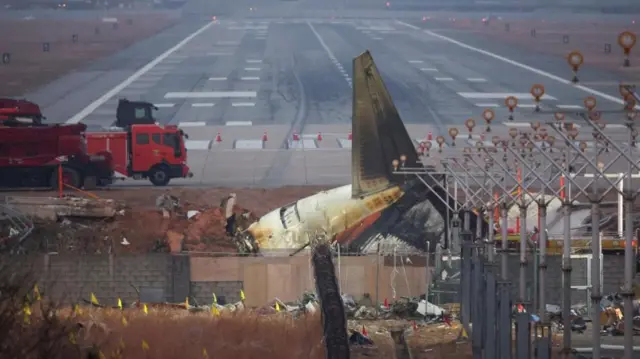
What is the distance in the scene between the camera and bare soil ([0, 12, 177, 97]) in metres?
98.1

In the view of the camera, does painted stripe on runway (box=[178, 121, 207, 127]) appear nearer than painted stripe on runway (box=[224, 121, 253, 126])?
Yes

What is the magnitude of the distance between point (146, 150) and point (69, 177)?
3427mm

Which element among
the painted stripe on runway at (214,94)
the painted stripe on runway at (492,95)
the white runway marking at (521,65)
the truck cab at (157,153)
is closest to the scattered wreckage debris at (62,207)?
the truck cab at (157,153)

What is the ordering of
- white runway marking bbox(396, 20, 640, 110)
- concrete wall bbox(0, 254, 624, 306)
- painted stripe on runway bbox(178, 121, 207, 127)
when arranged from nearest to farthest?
concrete wall bbox(0, 254, 624, 306) < painted stripe on runway bbox(178, 121, 207, 127) < white runway marking bbox(396, 20, 640, 110)

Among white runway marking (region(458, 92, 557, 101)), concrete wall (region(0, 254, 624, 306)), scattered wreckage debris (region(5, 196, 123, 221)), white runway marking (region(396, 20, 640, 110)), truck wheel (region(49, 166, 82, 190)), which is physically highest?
white runway marking (region(396, 20, 640, 110))

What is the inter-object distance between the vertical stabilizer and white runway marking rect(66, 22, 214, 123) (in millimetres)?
27467

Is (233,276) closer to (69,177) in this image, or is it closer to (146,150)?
(69,177)

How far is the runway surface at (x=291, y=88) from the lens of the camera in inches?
3014

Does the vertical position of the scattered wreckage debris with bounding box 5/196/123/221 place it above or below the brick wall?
above

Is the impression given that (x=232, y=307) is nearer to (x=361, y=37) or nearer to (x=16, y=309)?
(x=16, y=309)

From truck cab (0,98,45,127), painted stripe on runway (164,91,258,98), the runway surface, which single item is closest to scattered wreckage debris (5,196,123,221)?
truck cab (0,98,45,127)

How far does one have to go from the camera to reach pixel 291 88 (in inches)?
3730

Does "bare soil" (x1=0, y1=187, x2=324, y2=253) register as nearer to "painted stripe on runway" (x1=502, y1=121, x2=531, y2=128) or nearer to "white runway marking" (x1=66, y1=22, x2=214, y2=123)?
"painted stripe on runway" (x1=502, y1=121, x2=531, y2=128)

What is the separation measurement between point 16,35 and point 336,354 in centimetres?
8330
